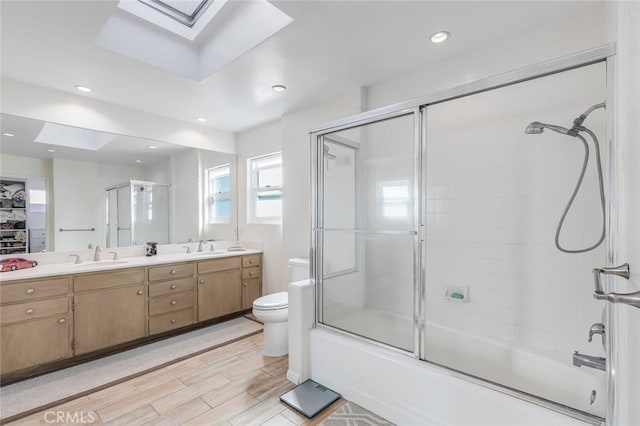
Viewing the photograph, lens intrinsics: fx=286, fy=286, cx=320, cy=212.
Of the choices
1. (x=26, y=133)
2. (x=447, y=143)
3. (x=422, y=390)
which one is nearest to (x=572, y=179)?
(x=447, y=143)

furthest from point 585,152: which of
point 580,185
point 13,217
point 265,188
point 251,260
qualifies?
point 13,217

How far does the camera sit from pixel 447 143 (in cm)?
227

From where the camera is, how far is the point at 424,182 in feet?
5.62

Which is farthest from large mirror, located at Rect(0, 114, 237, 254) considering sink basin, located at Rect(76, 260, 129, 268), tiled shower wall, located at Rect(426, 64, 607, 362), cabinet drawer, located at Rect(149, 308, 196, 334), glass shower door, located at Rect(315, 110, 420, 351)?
tiled shower wall, located at Rect(426, 64, 607, 362)

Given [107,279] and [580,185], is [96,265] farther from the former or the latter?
[580,185]

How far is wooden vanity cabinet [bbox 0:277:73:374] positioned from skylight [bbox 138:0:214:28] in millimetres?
2271

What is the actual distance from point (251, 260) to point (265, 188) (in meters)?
0.97

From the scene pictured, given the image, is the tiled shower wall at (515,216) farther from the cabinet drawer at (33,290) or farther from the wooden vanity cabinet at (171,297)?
the cabinet drawer at (33,290)

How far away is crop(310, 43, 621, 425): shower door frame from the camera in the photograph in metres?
1.13

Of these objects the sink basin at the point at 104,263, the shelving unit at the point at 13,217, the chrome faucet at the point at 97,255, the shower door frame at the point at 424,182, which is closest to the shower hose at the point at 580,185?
the shower door frame at the point at 424,182

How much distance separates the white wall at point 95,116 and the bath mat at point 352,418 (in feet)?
10.9

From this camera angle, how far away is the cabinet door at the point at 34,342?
2.11 meters

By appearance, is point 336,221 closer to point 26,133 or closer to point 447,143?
point 447,143

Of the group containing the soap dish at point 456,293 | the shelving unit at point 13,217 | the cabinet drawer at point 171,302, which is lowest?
the cabinet drawer at point 171,302
